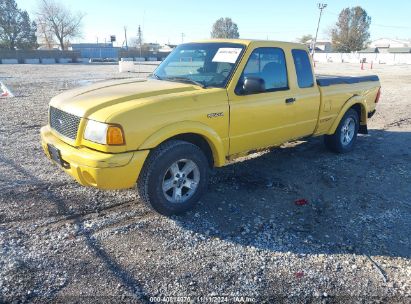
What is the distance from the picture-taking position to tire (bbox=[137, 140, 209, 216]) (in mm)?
3717

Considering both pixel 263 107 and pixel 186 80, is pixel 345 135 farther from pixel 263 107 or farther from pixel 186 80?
pixel 186 80

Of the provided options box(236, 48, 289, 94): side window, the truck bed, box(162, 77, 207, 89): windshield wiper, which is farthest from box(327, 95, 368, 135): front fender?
box(162, 77, 207, 89): windshield wiper

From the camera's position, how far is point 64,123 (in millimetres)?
3928

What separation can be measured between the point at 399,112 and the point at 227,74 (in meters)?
8.70

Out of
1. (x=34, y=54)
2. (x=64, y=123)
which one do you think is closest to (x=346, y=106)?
(x=64, y=123)

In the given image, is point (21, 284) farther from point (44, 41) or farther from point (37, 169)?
point (44, 41)

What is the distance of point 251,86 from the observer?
4164mm

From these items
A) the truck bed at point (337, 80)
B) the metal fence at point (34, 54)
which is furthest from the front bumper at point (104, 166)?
the metal fence at point (34, 54)

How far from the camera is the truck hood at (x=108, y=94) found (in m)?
3.70

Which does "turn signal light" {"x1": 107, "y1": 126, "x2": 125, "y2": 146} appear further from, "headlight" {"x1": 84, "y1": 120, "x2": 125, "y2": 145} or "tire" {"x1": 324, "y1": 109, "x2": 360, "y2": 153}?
"tire" {"x1": 324, "y1": 109, "x2": 360, "y2": 153}

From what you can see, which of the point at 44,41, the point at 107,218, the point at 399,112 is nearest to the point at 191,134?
the point at 107,218

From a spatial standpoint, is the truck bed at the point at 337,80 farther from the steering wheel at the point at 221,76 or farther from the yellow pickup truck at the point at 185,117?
the steering wheel at the point at 221,76

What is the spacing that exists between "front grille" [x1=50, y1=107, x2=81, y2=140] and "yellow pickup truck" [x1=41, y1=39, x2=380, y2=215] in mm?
11

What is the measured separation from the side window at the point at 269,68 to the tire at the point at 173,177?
1.10 m
